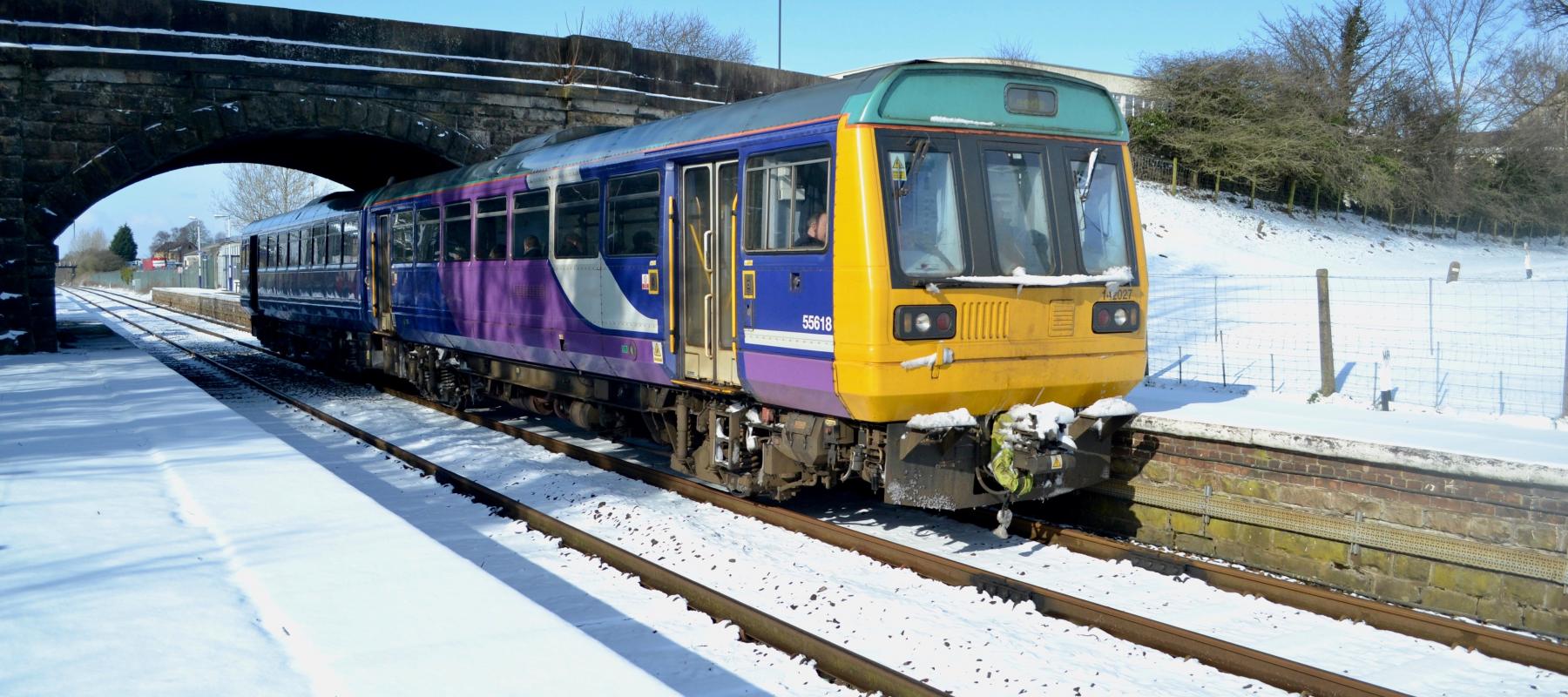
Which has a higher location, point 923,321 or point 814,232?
point 814,232

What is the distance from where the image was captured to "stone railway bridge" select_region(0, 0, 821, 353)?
17.5 meters

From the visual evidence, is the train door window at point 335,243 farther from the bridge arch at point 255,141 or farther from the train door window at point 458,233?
the train door window at point 458,233

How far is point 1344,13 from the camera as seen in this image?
133 feet

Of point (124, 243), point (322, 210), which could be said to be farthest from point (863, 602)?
point (124, 243)

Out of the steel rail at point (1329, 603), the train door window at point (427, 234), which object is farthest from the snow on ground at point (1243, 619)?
the train door window at point (427, 234)

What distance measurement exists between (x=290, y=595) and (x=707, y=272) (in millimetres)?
3908

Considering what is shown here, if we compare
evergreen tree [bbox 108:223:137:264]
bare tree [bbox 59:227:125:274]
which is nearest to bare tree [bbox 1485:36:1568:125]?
bare tree [bbox 59:227:125:274]

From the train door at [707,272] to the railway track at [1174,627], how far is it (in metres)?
1.18

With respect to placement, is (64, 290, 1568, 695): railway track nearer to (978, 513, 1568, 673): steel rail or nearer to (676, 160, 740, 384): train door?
(978, 513, 1568, 673): steel rail

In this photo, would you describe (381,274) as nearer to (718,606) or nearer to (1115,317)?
(718,606)

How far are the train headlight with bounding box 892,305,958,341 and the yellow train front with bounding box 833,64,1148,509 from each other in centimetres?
1

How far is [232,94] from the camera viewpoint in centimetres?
1889

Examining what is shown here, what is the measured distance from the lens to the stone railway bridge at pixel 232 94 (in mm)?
17531

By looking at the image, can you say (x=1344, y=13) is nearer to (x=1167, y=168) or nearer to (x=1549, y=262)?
(x=1167, y=168)
